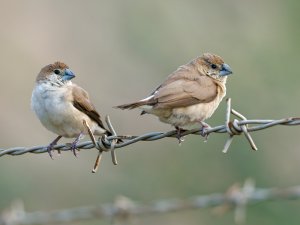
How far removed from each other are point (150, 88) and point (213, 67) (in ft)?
27.4

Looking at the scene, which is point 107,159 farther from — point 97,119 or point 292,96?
point 97,119

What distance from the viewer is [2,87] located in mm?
19391

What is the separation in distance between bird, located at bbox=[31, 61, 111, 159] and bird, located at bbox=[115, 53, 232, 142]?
1149 mm

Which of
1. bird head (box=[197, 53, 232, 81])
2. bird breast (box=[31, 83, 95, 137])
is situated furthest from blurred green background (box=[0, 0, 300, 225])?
bird breast (box=[31, 83, 95, 137])

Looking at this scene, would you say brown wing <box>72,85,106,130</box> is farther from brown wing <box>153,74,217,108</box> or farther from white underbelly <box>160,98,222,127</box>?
white underbelly <box>160,98,222,127</box>

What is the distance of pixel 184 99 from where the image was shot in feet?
26.5

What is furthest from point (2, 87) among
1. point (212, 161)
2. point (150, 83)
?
point (212, 161)

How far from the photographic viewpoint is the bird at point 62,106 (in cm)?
910

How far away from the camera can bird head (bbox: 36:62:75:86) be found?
31.1 ft

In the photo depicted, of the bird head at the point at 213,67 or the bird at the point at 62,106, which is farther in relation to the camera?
the bird at the point at 62,106

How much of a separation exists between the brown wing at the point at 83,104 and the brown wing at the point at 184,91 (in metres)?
1.23

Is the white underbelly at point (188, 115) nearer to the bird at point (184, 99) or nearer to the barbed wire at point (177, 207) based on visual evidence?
the bird at point (184, 99)

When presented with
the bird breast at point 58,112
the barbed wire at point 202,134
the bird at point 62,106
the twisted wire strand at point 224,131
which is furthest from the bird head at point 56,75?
the twisted wire strand at point 224,131

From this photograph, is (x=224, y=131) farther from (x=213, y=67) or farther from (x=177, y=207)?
(x=213, y=67)
